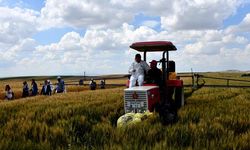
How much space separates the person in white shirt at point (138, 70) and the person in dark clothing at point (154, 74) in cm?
25

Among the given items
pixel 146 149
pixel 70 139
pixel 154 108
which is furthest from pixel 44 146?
pixel 154 108

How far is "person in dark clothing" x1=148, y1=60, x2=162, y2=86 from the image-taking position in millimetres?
13523

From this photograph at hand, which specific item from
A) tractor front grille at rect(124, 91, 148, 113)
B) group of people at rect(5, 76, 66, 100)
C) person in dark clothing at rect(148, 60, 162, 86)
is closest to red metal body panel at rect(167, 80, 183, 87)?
person in dark clothing at rect(148, 60, 162, 86)

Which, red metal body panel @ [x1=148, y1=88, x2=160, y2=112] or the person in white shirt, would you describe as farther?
the person in white shirt

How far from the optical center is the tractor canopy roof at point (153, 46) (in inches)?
545

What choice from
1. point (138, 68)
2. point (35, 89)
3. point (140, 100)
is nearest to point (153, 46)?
point (138, 68)

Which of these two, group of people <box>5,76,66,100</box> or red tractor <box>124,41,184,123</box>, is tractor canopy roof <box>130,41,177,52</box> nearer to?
red tractor <box>124,41,184,123</box>

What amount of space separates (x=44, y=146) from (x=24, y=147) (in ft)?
1.08

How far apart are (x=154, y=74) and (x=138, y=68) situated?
1.89 feet

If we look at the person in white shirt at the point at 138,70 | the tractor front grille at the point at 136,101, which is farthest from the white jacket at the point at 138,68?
the tractor front grille at the point at 136,101

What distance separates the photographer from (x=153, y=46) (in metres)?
14.2

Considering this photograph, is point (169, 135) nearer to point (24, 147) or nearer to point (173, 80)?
point (24, 147)

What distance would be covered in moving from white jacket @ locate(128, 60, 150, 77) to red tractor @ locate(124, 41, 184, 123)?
465 mm

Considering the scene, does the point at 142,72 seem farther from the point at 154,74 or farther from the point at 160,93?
the point at 160,93
